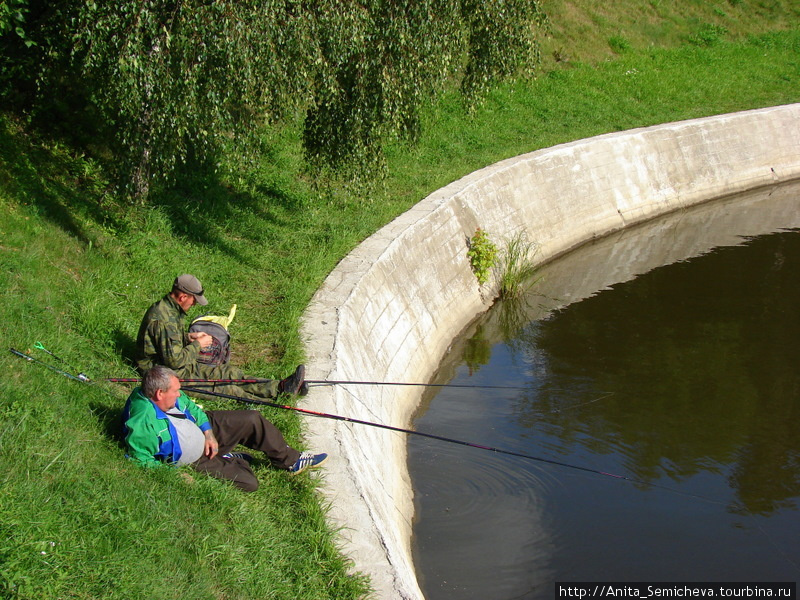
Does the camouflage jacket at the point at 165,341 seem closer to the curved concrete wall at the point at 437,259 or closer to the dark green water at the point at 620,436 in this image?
the curved concrete wall at the point at 437,259

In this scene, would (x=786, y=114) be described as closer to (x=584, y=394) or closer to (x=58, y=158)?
(x=584, y=394)

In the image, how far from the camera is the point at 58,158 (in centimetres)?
1105

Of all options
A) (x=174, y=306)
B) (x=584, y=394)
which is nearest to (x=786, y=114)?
(x=584, y=394)

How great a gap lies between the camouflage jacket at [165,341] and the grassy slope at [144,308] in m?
0.29

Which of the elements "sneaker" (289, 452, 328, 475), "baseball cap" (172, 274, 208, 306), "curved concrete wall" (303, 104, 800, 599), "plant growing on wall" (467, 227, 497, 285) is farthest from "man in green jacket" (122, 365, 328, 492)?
"plant growing on wall" (467, 227, 497, 285)

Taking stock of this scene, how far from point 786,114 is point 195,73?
19.6 m

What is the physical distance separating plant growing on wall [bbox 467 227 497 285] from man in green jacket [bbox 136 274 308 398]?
6.77 metres

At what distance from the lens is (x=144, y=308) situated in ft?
28.6

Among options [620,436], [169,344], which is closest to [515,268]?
[620,436]

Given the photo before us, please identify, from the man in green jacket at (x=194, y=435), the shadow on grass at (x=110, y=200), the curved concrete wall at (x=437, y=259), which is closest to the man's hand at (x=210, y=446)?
the man in green jacket at (x=194, y=435)

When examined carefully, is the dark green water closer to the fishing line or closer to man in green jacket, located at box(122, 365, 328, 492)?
man in green jacket, located at box(122, 365, 328, 492)

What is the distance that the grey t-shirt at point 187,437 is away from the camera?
585 cm

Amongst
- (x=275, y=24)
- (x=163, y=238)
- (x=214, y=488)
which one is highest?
(x=275, y=24)

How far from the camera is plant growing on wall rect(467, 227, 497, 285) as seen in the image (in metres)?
13.8
